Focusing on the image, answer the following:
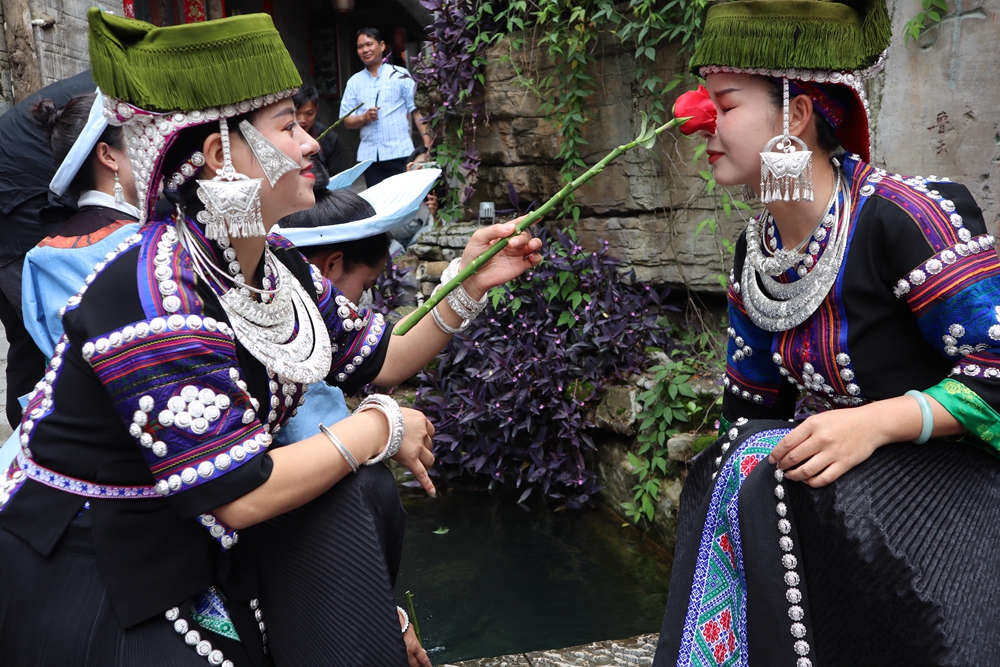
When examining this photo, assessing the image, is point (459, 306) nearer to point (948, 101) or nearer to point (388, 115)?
point (948, 101)

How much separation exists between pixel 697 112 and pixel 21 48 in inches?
234

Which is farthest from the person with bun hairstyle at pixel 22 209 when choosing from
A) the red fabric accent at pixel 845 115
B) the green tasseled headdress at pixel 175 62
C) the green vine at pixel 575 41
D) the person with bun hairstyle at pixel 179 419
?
the green vine at pixel 575 41

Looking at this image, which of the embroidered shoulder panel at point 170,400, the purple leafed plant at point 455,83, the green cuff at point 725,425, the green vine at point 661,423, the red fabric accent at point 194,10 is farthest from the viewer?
the red fabric accent at point 194,10

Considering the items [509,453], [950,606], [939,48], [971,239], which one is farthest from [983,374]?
[509,453]

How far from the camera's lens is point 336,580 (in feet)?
5.32

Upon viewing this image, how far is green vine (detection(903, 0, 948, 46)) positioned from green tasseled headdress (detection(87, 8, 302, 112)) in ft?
8.04

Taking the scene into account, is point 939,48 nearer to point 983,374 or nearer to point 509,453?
point 983,374

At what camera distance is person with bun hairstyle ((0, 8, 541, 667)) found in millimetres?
1434

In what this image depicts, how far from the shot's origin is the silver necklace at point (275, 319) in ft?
5.27

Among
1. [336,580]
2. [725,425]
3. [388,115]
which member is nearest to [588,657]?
[725,425]

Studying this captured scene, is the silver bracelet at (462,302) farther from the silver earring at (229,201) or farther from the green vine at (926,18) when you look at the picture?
the green vine at (926,18)

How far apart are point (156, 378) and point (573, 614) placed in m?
2.38

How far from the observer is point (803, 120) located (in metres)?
1.76

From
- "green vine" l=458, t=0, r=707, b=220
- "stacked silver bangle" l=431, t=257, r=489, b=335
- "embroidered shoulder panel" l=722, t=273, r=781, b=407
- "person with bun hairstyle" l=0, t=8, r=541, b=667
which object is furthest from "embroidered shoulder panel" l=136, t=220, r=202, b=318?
"green vine" l=458, t=0, r=707, b=220
